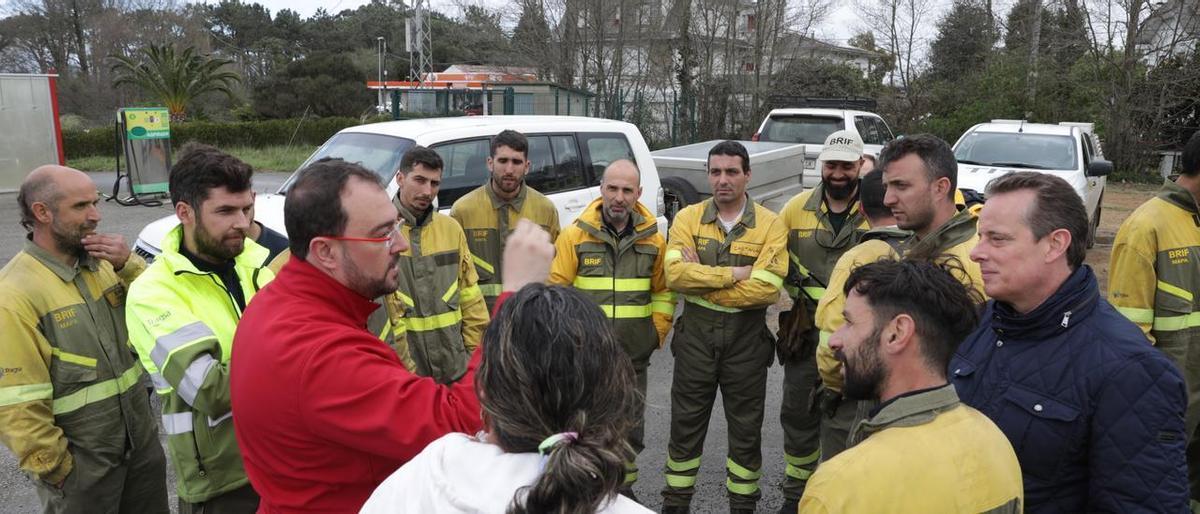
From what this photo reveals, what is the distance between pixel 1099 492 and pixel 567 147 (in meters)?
6.14

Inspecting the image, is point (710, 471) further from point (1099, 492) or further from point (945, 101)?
point (945, 101)

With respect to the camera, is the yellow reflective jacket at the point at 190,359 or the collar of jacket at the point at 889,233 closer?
the yellow reflective jacket at the point at 190,359

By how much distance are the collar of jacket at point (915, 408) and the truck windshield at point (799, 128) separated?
12740 mm

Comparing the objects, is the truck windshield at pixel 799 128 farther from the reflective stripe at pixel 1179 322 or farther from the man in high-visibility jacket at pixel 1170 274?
the reflective stripe at pixel 1179 322

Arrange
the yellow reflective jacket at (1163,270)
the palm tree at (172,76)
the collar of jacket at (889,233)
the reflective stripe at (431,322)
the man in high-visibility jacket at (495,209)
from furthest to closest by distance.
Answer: the palm tree at (172,76) → the man in high-visibility jacket at (495,209) → the reflective stripe at (431,322) → the yellow reflective jacket at (1163,270) → the collar of jacket at (889,233)

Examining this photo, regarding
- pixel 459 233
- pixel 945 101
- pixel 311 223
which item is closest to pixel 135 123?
pixel 459 233

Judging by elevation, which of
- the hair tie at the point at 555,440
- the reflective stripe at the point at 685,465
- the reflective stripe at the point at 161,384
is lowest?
the reflective stripe at the point at 685,465

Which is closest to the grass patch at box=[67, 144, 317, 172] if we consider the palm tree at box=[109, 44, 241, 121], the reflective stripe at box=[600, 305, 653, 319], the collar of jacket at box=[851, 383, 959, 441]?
the palm tree at box=[109, 44, 241, 121]

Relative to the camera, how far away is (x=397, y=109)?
677 inches

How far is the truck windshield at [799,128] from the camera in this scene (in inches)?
556

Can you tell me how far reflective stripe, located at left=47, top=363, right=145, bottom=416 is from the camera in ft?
10.2

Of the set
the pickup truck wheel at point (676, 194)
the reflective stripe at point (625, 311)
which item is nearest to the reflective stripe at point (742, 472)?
the reflective stripe at point (625, 311)

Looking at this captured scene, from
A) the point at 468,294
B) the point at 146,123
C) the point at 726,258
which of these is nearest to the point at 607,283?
the point at 726,258

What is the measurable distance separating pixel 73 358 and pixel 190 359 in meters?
1.01
